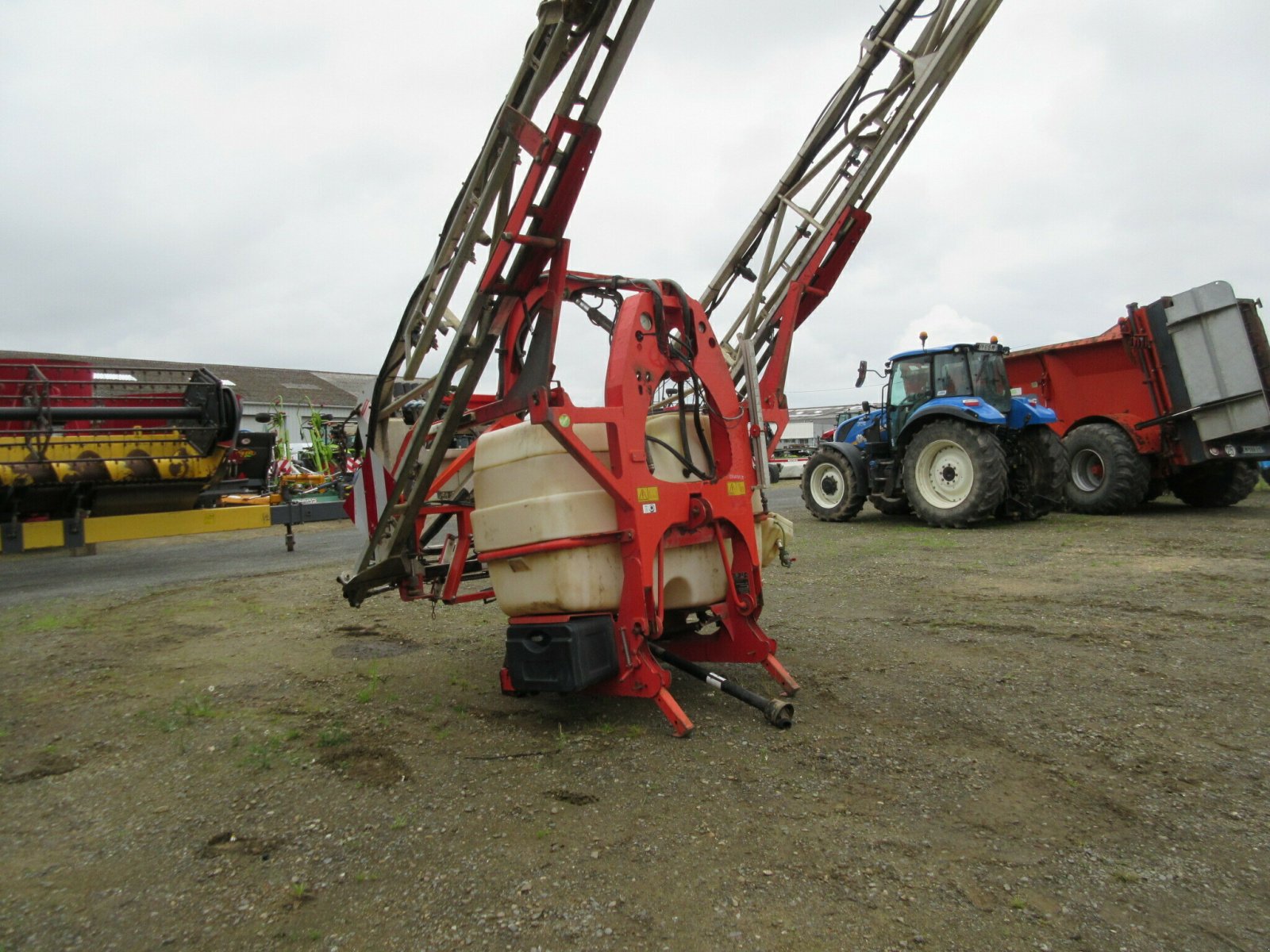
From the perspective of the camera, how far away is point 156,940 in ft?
6.63

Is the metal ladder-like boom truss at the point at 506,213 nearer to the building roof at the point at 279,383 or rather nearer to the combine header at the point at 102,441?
the combine header at the point at 102,441

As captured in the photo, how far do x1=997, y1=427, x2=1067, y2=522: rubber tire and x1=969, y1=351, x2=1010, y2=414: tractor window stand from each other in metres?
0.50

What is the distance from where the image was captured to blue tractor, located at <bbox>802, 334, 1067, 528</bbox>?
9.62m

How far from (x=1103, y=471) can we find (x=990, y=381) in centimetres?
191

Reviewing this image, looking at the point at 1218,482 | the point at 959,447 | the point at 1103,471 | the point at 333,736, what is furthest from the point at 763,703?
the point at 1218,482

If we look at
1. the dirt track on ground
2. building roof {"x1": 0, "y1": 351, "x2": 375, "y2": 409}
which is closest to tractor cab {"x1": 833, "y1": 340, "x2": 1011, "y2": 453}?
the dirt track on ground

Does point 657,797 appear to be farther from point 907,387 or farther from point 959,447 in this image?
point 907,387

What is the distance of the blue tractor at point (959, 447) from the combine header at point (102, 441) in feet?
25.9

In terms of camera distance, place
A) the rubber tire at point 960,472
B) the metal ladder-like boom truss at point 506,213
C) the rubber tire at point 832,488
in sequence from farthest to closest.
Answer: the rubber tire at point 832,488, the rubber tire at point 960,472, the metal ladder-like boom truss at point 506,213

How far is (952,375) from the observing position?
A: 10.4 meters

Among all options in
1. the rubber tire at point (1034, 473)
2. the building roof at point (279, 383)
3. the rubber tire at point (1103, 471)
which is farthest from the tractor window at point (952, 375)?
the building roof at point (279, 383)

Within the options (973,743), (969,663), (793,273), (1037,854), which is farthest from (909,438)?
(1037,854)

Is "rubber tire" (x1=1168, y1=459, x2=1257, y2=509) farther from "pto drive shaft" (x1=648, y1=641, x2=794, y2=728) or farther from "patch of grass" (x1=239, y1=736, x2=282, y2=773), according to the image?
"patch of grass" (x1=239, y1=736, x2=282, y2=773)

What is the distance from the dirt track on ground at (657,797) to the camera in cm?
205
